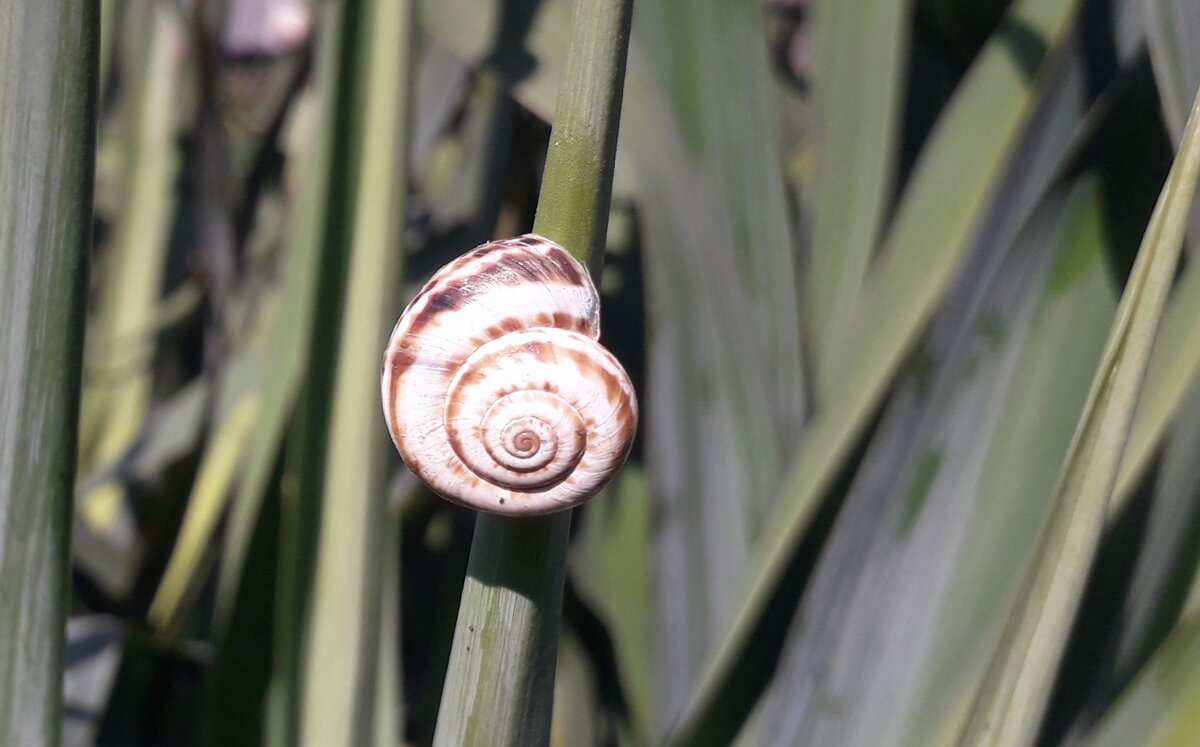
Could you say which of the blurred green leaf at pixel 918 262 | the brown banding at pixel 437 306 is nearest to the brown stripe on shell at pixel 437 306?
the brown banding at pixel 437 306

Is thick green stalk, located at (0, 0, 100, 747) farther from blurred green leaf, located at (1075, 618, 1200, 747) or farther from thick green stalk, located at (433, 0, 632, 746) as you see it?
blurred green leaf, located at (1075, 618, 1200, 747)

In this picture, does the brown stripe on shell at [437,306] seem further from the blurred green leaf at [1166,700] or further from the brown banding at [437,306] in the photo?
the blurred green leaf at [1166,700]

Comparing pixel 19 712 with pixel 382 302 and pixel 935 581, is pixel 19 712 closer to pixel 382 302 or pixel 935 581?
pixel 382 302

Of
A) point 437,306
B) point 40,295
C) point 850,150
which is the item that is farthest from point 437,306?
point 850,150

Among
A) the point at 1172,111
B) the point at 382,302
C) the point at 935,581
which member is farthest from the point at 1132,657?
the point at 382,302

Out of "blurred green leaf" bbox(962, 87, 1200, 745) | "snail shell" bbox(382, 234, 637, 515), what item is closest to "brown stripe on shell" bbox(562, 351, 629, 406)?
"snail shell" bbox(382, 234, 637, 515)
